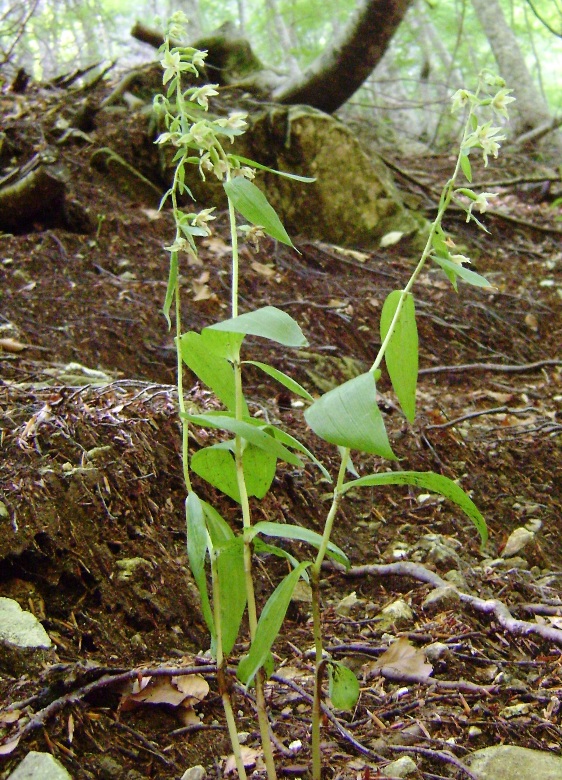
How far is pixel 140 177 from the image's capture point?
521cm

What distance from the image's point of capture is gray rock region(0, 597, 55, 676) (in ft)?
4.53

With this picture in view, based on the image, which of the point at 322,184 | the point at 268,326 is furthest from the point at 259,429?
the point at 322,184

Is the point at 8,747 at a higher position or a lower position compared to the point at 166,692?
higher

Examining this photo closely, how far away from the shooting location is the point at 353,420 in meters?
0.95

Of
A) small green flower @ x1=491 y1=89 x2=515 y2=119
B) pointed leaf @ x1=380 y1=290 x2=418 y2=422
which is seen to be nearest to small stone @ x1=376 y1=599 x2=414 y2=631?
pointed leaf @ x1=380 y1=290 x2=418 y2=422

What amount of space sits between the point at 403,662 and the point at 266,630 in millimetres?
710

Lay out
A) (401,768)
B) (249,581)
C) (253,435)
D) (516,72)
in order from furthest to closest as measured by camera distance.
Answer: (516,72) < (401,768) < (249,581) < (253,435)

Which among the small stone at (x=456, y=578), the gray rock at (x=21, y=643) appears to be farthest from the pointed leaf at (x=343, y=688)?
the small stone at (x=456, y=578)

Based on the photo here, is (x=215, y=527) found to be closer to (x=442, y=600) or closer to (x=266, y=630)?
(x=266, y=630)

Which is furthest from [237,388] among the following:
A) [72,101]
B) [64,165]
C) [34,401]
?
[72,101]

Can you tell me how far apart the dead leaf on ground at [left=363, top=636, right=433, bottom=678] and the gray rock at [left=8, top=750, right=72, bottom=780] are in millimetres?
768

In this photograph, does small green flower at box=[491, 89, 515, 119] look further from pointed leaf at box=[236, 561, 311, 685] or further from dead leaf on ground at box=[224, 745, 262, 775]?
dead leaf on ground at box=[224, 745, 262, 775]

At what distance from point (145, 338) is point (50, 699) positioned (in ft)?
7.51

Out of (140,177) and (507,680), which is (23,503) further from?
(140,177)
